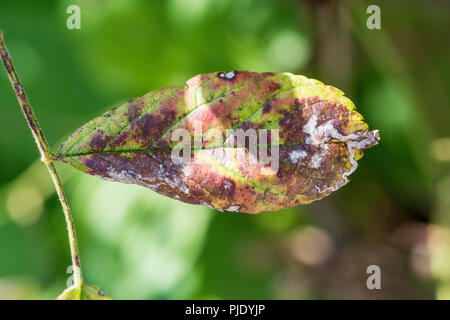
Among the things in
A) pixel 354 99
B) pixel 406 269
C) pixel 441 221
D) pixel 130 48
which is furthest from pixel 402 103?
pixel 130 48

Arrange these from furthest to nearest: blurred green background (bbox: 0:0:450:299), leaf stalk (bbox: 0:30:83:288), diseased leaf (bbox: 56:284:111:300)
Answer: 1. blurred green background (bbox: 0:0:450:299)
2. diseased leaf (bbox: 56:284:111:300)
3. leaf stalk (bbox: 0:30:83:288)

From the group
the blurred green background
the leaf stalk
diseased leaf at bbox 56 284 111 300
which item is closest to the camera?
the leaf stalk

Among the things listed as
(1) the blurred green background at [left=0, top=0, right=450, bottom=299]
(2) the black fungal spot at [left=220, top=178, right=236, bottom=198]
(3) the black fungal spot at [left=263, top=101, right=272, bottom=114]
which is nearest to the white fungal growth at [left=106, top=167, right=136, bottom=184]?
(2) the black fungal spot at [left=220, top=178, right=236, bottom=198]

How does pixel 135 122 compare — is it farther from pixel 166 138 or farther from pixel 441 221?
pixel 441 221

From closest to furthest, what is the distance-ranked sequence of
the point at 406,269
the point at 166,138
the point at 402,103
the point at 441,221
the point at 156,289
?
1. the point at 166,138
2. the point at 156,289
3. the point at 441,221
4. the point at 402,103
5. the point at 406,269

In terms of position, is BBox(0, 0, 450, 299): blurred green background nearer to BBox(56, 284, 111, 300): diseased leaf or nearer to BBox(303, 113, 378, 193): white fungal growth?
BBox(56, 284, 111, 300): diseased leaf

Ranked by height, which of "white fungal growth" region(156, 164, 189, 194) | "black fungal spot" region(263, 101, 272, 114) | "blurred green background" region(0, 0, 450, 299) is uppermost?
"blurred green background" region(0, 0, 450, 299)

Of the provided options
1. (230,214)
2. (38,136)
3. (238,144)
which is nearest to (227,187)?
(238,144)

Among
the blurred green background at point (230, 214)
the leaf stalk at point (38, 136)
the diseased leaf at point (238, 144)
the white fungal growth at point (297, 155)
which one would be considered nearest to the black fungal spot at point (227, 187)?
the diseased leaf at point (238, 144)
